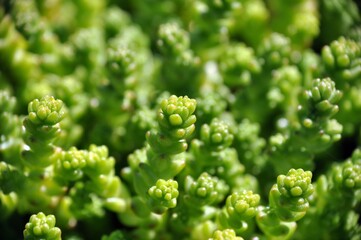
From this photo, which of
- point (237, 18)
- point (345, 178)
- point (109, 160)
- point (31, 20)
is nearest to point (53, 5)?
point (31, 20)

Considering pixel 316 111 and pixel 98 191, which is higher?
pixel 316 111

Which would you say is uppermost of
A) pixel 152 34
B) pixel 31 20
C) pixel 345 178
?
pixel 152 34

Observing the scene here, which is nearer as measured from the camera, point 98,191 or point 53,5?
point 98,191

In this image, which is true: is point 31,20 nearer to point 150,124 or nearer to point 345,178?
point 150,124

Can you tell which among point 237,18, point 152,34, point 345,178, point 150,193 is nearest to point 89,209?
point 150,193

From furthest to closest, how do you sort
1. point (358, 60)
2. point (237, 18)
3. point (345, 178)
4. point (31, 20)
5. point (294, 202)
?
1. point (237, 18)
2. point (31, 20)
3. point (358, 60)
4. point (345, 178)
5. point (294, 202)

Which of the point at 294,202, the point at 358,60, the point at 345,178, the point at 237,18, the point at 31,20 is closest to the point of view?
the point at 294,202

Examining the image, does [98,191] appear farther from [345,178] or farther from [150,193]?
[345,178]
